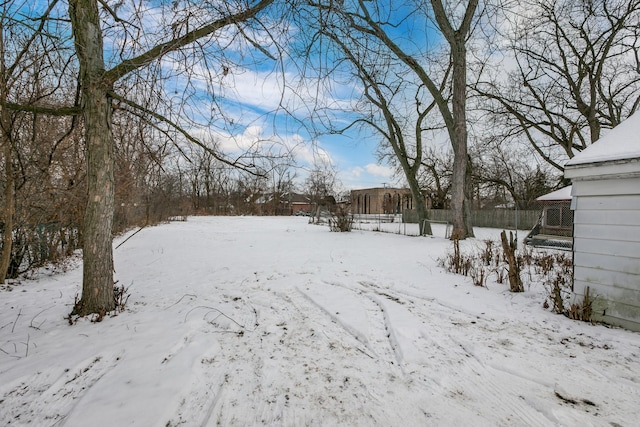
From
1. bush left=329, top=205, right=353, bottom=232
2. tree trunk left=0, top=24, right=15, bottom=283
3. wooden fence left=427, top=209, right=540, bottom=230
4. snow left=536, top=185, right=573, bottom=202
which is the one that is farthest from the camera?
wooden fence left=427, top=209, right=540, bottom=230

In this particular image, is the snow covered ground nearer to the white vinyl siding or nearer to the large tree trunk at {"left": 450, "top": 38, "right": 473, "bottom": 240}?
the white vinyl siding

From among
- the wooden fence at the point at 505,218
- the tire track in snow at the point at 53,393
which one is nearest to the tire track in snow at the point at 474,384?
the tire track in snow at the point at 53,393

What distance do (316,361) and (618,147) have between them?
3555mm

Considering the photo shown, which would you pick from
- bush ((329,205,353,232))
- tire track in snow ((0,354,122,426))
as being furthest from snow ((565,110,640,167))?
bush ((329,205,353,232))

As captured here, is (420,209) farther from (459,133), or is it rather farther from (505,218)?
(505,218)

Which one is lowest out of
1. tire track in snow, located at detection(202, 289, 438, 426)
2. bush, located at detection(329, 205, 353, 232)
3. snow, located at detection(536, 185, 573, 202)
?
tire track in snow, located at detection(202, 289, 438, 426)

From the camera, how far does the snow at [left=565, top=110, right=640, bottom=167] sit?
111 inches

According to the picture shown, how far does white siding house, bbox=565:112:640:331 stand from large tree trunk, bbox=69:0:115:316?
5.02 meters

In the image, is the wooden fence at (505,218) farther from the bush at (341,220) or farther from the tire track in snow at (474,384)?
the tire track in snow at (474,384)

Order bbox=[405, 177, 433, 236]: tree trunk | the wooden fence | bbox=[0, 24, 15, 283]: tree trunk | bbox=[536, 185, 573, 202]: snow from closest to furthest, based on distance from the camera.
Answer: bbox=[0, 24, 15, 283]: tree trunk → bbox=[536, 185, 573, 202]: snow → bbox=[405, 177, 433, 236]: tree trunk → the wooden fence

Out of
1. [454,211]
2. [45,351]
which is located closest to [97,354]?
[45,351]

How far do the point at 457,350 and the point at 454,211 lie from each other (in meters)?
8.73

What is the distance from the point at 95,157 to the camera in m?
3.14

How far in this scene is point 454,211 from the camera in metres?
10.4
